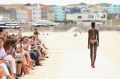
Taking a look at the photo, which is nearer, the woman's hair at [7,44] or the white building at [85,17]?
the woman's hair at [7,44]

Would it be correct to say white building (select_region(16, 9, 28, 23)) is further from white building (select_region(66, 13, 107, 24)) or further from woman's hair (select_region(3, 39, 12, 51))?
woman's hair (select_region(3, 39, 12, 51))

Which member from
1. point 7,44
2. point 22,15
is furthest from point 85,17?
point 7,44

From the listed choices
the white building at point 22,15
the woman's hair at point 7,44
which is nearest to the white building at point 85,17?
the white building at point 22,15

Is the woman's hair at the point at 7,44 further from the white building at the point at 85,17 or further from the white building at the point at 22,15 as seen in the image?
the white building at the point at 85,17

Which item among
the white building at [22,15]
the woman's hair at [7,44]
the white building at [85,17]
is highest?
the woman's hair at [7,44]

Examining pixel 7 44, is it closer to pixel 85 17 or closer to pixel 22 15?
pixel 22 15

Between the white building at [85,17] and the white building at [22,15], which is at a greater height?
the white building at [22,15]

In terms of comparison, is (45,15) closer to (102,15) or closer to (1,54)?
(102,15)

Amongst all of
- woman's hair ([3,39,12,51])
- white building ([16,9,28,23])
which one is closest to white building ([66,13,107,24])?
white building ([16,9,28,23])

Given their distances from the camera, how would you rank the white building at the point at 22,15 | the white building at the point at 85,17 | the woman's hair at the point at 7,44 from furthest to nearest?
the white building at the point at 85,17 < the white building at the point at 22,15 < the woman's hair at the point at 7,44

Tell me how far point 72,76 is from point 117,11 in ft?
538

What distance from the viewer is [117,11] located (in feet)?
570

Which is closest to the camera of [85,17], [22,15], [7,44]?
[7,44]

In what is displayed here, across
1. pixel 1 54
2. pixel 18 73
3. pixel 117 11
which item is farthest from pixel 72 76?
pixel 117 11
